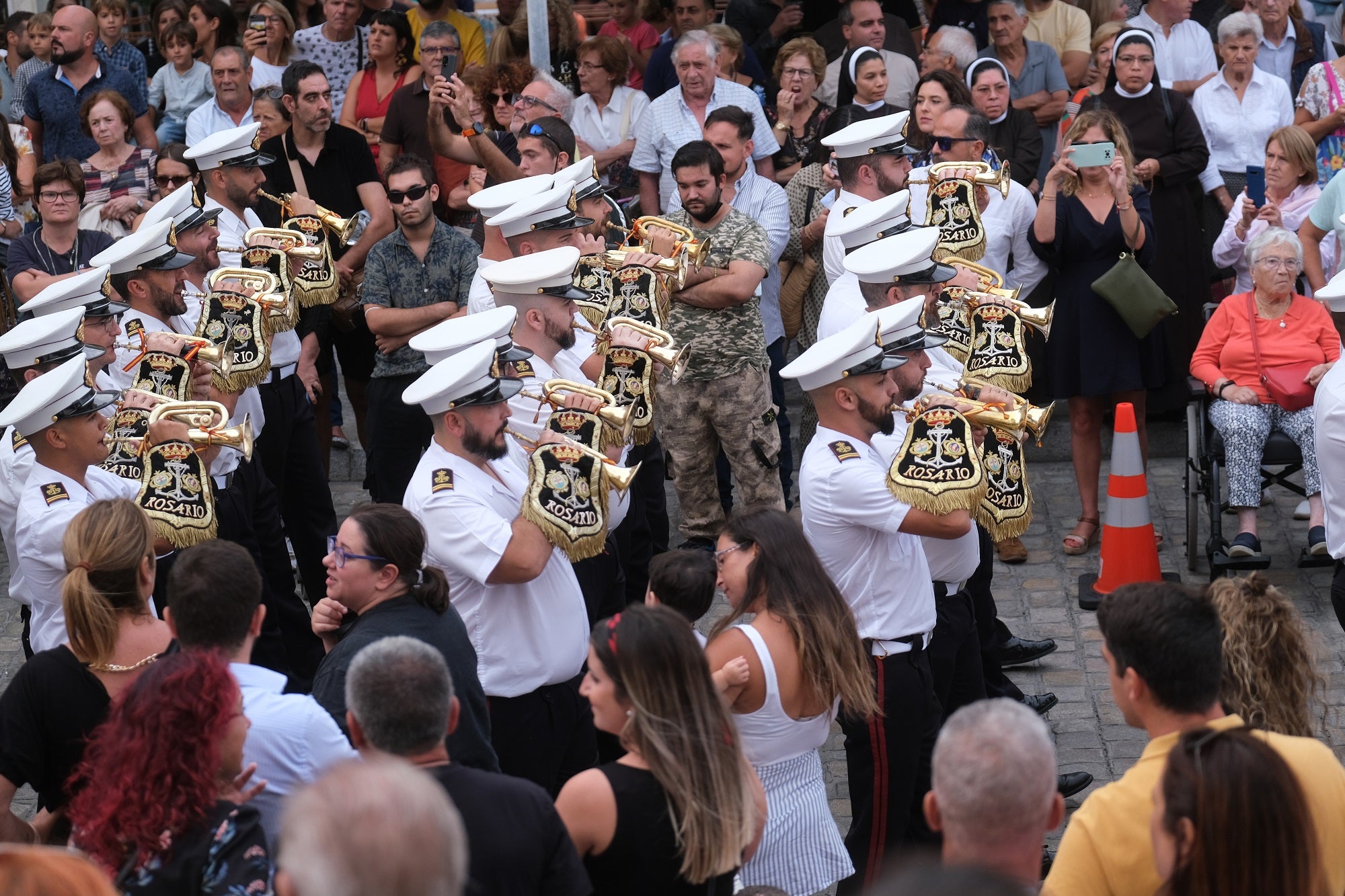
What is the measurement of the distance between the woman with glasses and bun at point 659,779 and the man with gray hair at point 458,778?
0.56 feet

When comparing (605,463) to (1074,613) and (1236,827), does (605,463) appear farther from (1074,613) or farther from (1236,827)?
(1074,613)

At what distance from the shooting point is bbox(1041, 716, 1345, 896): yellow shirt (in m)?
3.25

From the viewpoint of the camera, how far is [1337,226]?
27.8ft

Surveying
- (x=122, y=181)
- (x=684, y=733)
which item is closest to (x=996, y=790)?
(x=684, y=733)

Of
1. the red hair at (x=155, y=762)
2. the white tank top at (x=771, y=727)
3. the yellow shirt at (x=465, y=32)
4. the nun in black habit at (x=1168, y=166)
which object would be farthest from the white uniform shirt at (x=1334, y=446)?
the yellow shirt at (x=465, y=32)

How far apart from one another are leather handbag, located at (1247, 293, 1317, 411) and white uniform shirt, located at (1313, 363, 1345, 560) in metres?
2.43

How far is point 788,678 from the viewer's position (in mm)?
4398

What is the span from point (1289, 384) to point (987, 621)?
8.34ft

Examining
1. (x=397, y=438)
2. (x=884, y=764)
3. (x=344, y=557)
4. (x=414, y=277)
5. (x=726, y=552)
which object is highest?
(x=414, y=277)

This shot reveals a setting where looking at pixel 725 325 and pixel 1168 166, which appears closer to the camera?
pixel 725 325

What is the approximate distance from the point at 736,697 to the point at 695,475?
165 inches

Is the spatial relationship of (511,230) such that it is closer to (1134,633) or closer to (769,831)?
(769,831)

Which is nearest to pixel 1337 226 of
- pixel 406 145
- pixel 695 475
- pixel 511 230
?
pixel 695 475

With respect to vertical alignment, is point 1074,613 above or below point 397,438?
below
